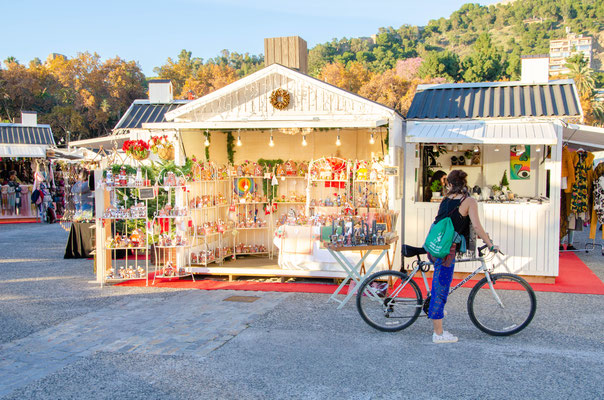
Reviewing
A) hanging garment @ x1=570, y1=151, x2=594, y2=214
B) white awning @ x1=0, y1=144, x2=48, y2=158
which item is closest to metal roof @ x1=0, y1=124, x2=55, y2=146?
white awning @ x1=0, y1=144, x2=48, y2=158

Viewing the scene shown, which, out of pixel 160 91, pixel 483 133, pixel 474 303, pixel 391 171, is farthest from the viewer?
pixel 160 91

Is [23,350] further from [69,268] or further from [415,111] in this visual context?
[415,111]

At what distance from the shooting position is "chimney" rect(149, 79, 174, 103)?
16.9 metres

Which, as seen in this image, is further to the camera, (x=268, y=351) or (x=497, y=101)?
(x=497, y=101)

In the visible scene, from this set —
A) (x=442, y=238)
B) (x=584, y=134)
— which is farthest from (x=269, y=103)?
(x=584, y=134)

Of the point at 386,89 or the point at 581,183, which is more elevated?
the point at 386,89

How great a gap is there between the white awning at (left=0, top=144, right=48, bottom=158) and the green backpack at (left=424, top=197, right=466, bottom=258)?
1888cm

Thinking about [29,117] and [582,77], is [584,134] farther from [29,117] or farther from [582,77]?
[582,77]

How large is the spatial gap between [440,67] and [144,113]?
40.0 meters

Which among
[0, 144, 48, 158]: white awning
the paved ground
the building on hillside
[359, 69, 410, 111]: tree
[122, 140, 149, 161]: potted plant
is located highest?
the building on hillside

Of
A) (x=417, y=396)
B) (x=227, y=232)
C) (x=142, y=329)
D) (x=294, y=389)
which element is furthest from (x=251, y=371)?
(x=227, y=232)

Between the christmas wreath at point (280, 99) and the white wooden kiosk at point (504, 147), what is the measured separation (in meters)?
2.13

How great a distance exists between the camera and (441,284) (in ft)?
18.6

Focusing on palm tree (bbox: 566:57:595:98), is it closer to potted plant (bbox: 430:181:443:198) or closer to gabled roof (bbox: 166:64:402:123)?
potted plant (bbox: 430:181:443:198)
